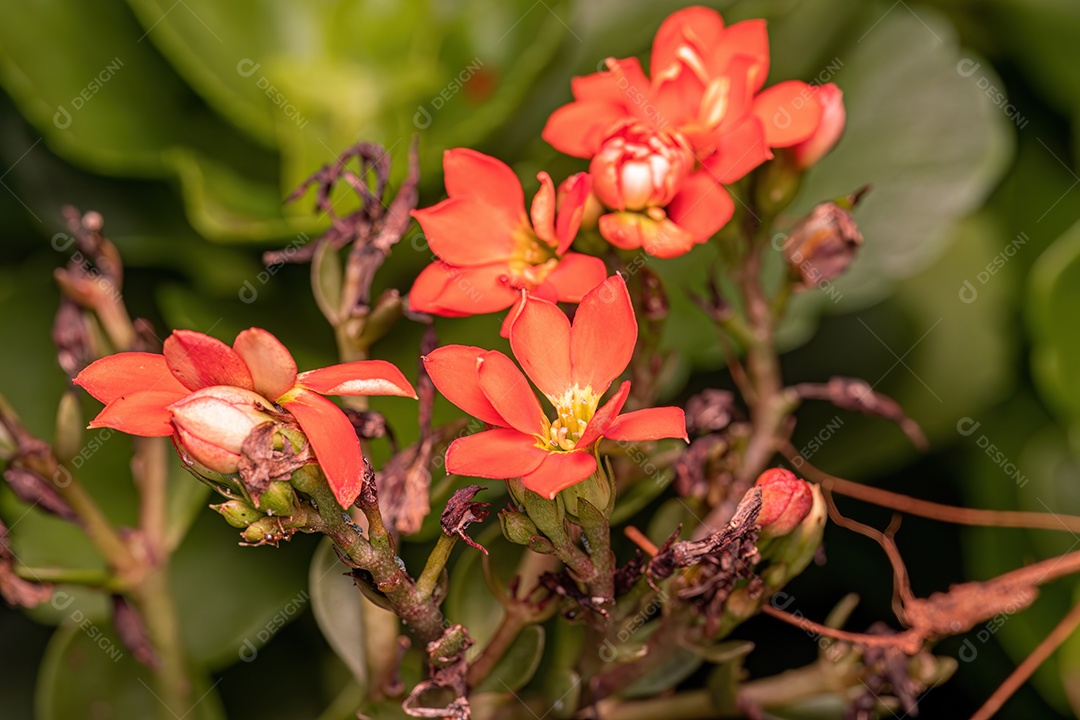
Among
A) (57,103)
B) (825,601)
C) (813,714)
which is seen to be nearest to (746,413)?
(825,601)

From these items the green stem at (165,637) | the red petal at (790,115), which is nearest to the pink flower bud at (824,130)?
the red petal at (790,115)

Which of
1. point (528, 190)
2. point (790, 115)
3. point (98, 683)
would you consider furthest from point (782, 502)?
point (98, 683)

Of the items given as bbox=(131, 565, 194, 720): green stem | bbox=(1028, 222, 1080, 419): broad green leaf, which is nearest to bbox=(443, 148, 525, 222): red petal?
bbox=(131, 565, 194, 720): green stem

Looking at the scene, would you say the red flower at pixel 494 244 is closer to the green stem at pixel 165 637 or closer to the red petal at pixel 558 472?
the red petal at pixel 558 472

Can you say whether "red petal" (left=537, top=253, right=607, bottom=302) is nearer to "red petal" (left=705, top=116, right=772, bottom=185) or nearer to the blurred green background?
"red petal" (left=705, top=116, right=772, bottom=185)

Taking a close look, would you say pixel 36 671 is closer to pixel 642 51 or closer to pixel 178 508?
pixel 178 508
